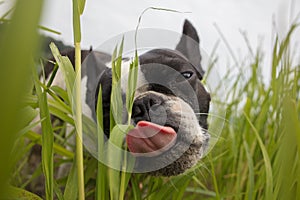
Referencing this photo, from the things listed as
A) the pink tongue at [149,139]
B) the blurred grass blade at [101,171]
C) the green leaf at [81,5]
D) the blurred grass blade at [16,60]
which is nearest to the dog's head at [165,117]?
the pink tongue at [149,139]

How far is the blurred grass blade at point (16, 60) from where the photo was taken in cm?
12

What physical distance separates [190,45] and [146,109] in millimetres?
529

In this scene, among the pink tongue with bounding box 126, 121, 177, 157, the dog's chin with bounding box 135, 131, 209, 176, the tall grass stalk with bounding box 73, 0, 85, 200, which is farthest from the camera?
the dog's chin with bounding box 135, 131, 209, 176

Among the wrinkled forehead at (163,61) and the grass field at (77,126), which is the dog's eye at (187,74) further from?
the grass field at (77,126)

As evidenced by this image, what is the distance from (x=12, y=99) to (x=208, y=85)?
36.2 inches

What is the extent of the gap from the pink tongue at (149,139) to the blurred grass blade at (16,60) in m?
0.44

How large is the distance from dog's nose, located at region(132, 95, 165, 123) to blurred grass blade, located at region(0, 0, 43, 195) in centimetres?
56

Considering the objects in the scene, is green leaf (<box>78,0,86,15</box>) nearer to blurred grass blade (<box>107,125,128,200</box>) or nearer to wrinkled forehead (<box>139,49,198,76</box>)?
blurred grass blade (<box>107,125,128,200</box>)

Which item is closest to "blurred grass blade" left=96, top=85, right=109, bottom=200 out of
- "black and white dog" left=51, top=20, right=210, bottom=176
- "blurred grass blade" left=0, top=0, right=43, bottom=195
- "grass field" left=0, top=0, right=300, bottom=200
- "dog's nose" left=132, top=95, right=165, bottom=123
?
"grass field" left=0, top=0, right=300, bottom=200

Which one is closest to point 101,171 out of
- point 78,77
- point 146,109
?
point 78,77

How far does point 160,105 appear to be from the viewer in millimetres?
757

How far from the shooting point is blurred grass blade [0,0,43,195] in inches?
4.6

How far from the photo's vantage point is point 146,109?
2.34ft

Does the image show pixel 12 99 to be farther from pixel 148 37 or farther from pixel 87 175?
pixel 87 175
